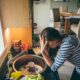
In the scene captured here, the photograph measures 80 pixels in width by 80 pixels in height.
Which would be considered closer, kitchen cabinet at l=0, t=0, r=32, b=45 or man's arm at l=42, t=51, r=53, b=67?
man's arm at l=42, t=51, r=53, b=67

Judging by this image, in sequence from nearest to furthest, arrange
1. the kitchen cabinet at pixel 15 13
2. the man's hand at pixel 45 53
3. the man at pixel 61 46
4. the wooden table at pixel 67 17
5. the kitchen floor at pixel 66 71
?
the man at pixel 61 46, the man's hand at pixel 45 53, the kitchen cabinet at pixel 15 13, the wooden table at pixel 67 17, the kitchen floor at pixel 66 71

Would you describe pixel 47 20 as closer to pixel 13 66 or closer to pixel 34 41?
pixel 34 41

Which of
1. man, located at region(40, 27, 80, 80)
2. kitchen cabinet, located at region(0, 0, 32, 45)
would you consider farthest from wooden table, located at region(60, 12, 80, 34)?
man, located at region(40, 27, 80, 80)

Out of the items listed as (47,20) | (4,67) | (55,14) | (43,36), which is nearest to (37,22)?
A: (47,20)

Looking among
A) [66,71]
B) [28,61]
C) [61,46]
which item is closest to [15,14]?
[28,61]

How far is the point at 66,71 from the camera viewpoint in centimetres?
209

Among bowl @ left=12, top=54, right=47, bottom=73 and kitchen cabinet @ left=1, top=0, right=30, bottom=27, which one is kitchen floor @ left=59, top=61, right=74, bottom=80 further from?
kitchen cabinet @ left=1, top=0, right=30, bottom=27

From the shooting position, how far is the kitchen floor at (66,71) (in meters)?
2.01

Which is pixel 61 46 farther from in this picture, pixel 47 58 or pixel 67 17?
pixel 67 17

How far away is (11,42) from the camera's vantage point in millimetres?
2053

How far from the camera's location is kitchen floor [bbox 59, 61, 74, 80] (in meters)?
2.01

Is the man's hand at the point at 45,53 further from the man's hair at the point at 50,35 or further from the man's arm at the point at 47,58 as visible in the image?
the man's hair at the point at 50,35

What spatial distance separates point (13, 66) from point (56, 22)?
737 millimetres

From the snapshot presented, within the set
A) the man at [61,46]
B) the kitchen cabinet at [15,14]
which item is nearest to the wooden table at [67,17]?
the kitchen cabinet at [15,14]
